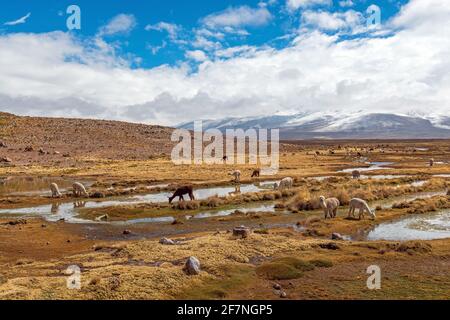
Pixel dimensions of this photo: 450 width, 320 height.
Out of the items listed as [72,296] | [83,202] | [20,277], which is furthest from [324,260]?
[83,202]

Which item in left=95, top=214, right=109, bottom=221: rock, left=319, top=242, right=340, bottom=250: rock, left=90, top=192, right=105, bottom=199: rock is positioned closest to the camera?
left=319, top=242, right=340, bottom=250: rock

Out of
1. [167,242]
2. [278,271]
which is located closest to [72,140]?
[167,242]

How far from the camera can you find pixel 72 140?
353 ft

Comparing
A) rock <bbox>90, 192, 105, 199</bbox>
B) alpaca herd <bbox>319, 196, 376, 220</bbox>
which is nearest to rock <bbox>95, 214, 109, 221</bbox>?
rock <bbox>90, 192, 105, 199</bbox>

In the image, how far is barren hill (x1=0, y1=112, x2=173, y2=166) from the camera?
9162cm

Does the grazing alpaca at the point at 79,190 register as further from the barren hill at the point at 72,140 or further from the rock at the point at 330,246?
the barren hill at the point at 72,140

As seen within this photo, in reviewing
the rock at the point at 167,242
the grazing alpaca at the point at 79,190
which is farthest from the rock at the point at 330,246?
the grazing alpaca at the point at 79,190

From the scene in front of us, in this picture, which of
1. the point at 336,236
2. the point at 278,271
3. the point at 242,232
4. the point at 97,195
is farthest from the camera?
the point at 97,195

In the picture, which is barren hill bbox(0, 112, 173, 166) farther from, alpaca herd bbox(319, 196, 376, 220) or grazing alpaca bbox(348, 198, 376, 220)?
grazing alpaca bbox(348, 198, 376, 220)

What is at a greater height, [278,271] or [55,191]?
[55,191]

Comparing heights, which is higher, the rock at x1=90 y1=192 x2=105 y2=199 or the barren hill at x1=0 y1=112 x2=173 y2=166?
the barren hill at x1=0 y1=112 x2=173 y2=166

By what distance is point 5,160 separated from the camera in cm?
8238

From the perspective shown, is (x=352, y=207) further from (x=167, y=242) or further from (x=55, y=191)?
(x=55, y=191)
